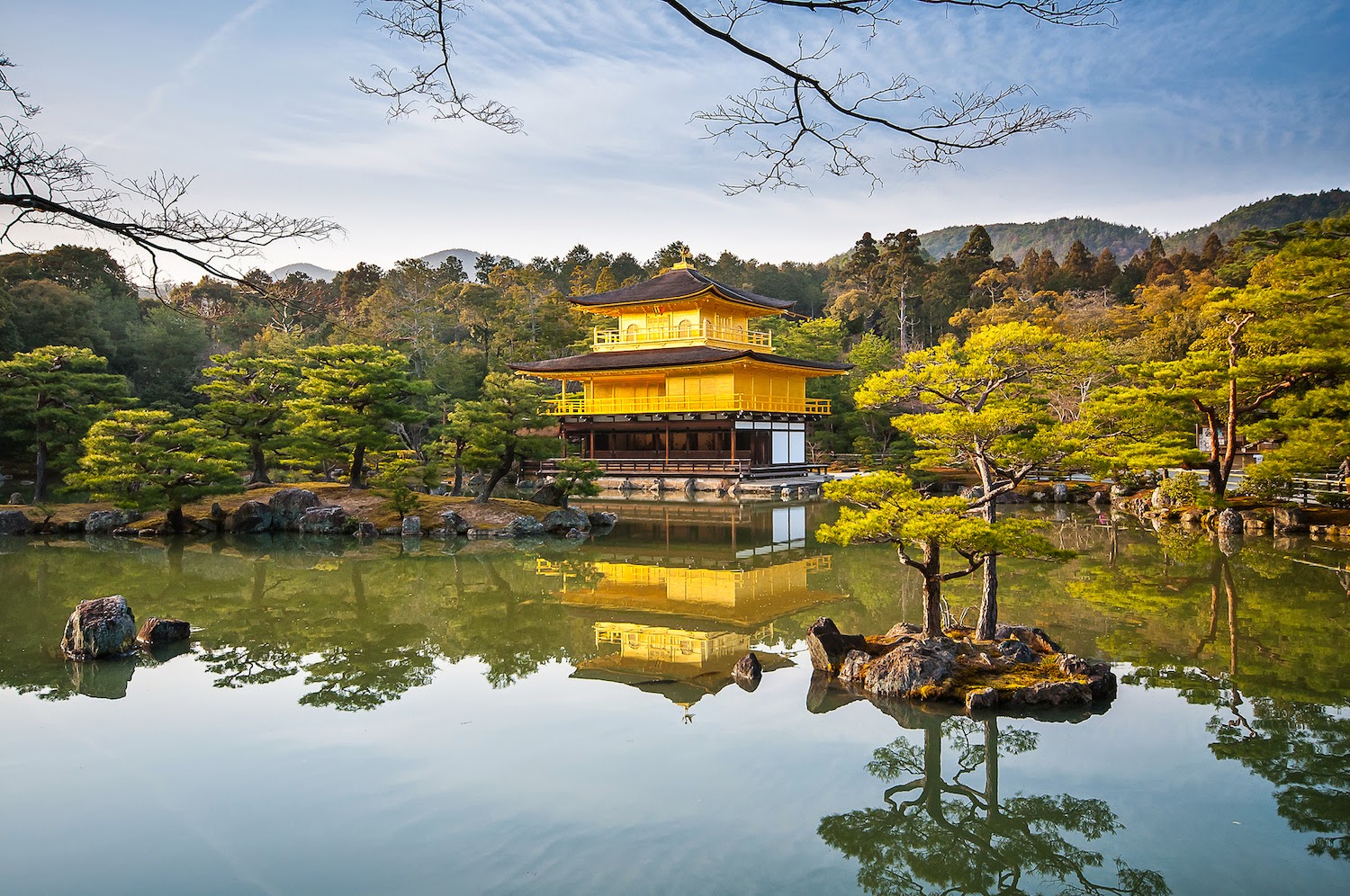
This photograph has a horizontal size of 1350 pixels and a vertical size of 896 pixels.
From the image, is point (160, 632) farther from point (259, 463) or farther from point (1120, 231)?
point (1120, 231)

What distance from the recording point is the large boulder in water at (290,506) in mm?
16406

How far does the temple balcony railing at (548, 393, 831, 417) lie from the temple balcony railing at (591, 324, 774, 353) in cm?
209

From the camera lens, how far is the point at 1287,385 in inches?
587

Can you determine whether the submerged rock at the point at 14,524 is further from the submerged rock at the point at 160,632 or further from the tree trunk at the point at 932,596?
the tree trunk at the point at 932,596

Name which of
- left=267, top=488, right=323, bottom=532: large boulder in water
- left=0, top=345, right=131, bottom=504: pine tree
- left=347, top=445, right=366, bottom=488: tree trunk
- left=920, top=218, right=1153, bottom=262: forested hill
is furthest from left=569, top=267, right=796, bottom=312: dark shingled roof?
left=920, top=218, right=1153, bottom=262: forested hill

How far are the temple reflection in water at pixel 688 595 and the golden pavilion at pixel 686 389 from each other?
24.7 ft

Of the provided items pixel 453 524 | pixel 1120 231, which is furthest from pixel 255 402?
pixel 1120 231

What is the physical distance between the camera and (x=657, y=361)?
1018 inches

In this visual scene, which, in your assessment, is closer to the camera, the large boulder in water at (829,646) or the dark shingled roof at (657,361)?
the large boulder in water at (829,646)

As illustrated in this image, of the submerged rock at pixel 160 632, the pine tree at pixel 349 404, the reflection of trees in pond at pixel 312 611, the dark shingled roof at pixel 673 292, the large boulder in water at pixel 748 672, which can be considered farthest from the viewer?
the dark shingled roof at pixel 673 292

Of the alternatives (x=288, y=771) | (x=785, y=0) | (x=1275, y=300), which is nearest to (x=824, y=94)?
(x=785, y=0)

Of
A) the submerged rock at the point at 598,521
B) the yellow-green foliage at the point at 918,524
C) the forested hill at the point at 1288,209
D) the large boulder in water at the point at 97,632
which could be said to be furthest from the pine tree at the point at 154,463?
the forested hill at the point at 1288,209

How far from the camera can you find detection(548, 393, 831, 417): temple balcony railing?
82.2 ft

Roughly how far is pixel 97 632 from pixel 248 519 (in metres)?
9.23
